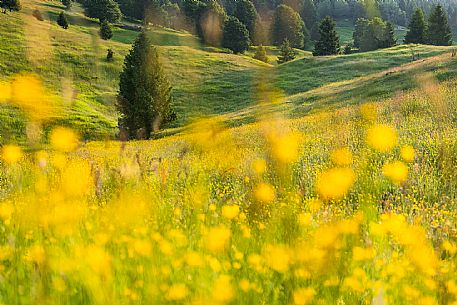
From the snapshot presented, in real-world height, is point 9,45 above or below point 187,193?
above

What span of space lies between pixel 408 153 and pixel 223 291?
20.9 ft

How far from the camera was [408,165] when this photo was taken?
6977 mm

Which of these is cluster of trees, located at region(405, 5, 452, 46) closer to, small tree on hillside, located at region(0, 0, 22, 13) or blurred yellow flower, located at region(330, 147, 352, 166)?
small tree on hillside, located at region(0, 0, 22, 13)

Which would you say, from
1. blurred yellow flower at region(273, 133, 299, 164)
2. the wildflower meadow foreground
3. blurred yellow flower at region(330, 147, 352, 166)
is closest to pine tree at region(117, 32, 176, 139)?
blurred yellow flower at region(330, 147, 352, 166)

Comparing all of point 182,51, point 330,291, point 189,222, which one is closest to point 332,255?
point 330,291

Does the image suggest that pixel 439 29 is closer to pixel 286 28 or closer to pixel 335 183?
pixel 286 28

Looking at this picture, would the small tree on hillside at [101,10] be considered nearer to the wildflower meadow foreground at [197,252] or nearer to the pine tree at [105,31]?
the pine tree at [105,31]

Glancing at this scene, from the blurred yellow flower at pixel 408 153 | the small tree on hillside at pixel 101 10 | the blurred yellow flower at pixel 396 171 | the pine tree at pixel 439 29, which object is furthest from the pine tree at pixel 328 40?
the blurred yellow flower at pixel 396 171

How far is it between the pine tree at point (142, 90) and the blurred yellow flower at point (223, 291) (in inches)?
1214

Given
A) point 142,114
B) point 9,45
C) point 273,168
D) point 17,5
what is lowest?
point 142,114

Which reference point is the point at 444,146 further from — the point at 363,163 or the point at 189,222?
the point at 189,222

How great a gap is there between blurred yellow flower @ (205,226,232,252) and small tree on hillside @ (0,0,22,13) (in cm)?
7023

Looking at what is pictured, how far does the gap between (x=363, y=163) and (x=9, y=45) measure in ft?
178

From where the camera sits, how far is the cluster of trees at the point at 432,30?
72375 millimetres
